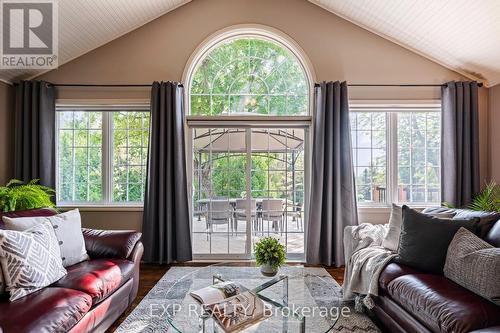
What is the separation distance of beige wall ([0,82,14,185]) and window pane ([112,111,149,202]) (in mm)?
1268

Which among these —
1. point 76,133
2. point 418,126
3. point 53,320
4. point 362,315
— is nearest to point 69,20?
point 76,133

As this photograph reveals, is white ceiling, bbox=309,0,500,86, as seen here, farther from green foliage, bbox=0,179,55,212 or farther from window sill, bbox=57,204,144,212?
green foliage, bbox=0,179,55,212

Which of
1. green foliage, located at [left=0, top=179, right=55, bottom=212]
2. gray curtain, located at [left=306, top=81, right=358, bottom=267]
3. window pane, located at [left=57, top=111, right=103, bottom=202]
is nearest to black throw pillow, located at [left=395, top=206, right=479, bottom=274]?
gray curtain, located at [left=306, top=81, right=358, bottom=267]

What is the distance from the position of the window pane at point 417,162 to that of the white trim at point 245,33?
144 centimetres

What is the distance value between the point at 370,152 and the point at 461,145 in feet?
3.62

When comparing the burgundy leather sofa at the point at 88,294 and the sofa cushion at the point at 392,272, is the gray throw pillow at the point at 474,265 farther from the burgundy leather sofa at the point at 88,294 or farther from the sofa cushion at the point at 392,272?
the burgundy leather sofa at the point at 88,294

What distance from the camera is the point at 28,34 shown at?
11.2 ft

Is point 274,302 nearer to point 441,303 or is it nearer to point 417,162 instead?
point 441,303

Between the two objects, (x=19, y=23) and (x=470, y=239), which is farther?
(x=19, y=23)

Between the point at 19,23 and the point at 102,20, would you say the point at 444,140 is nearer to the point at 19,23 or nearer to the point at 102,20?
the point at 102,20

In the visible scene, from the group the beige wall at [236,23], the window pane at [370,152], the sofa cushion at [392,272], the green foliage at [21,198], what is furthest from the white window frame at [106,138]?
the sofa cushion at [392,272]

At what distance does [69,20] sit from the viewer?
3428 millimetres

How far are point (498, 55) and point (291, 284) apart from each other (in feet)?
11.6

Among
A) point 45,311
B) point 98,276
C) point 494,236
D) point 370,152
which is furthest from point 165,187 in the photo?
point 494,236
